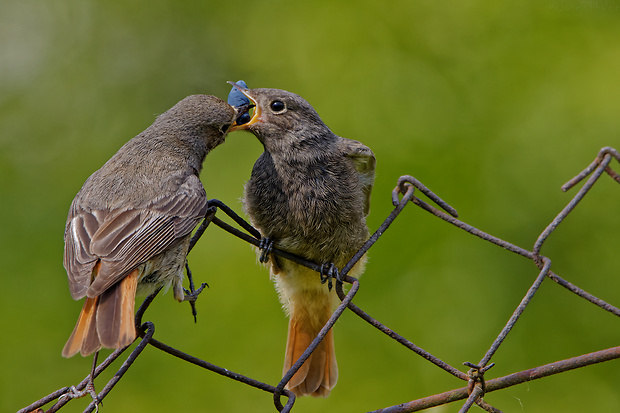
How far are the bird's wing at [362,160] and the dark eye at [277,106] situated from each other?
34 centimetres

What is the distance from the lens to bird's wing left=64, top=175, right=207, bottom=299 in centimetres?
296

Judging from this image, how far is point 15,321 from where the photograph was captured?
401 centimetres

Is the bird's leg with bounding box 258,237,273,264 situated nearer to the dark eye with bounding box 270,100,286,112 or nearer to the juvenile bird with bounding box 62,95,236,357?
the juvenile bird with bounding box 62,95,236,357

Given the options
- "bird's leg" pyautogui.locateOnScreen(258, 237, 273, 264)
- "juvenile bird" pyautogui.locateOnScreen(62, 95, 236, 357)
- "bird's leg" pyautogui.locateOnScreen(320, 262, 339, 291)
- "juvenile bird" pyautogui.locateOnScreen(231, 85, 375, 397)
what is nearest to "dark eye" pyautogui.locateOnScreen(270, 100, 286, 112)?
"juvenile bird" pyautogui.locateOnScreen(231, 85, 375, 397)

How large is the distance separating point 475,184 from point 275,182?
1.03 m

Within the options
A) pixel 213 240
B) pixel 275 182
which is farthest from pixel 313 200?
pixel 213 240

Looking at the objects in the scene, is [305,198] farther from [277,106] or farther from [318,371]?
[318,371]

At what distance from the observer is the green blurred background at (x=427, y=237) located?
395 cm

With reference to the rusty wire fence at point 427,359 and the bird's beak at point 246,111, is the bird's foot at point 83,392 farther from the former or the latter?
the bird's beak at point 246,111

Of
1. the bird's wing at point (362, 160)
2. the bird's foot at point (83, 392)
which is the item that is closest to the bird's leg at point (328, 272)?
the bird's wing at point (362, 160)

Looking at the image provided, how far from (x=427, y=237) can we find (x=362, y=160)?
55 cm

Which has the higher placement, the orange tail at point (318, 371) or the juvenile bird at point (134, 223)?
the juvenile bird at point (134, 223)

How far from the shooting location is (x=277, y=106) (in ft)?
13.0

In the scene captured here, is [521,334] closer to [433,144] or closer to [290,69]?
[433,144]
